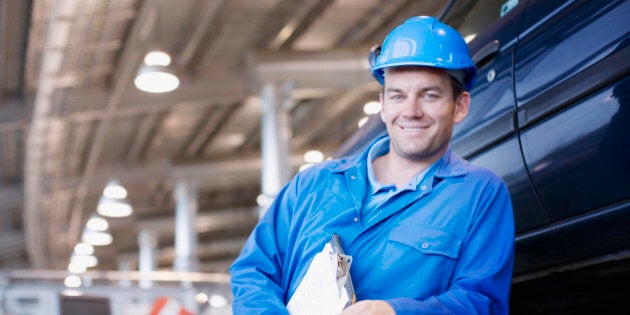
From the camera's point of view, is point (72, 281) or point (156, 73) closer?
point (72, 281)

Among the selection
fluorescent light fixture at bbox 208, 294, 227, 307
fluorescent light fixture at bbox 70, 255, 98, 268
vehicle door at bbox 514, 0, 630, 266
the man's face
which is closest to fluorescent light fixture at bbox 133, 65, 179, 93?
fluorescent light fixture at bbox 208, 294, 227, 307

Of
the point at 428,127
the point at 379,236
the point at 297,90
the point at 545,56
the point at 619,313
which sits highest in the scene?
the point at 297,90

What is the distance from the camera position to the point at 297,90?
13.0 metres

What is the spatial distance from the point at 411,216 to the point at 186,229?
17.4 metres

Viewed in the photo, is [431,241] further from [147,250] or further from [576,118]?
[147,250]

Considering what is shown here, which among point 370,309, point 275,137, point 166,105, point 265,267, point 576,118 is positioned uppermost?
point 166,105

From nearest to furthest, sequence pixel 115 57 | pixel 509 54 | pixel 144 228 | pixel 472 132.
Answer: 1. pixel 509 54
2. pixel 472 132
3. pixel 115 57
4. pixel 144 228

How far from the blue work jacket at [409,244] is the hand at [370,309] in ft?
0.07

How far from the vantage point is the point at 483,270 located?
5.38 feet

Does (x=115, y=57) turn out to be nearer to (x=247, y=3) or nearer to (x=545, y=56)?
(x=247, y=3)

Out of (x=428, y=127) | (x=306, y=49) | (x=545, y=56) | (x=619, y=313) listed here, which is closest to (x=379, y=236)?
(x=428, y=127)

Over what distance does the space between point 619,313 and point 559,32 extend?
1.08 meters

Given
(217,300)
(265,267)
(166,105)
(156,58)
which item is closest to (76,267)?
(166,105)

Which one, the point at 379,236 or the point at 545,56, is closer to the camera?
the point at 379,236
